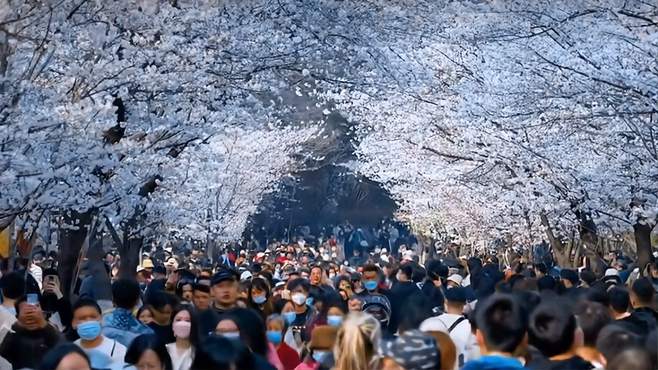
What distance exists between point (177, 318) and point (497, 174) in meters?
18.3

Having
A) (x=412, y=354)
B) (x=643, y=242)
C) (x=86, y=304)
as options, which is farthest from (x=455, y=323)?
(x=643, y=242)

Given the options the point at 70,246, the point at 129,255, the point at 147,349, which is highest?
the point at 129,255

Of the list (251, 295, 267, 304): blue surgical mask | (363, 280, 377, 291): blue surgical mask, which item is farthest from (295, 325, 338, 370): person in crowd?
(363, 280, 377, 291): blue surgical mask

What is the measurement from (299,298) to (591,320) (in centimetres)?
546

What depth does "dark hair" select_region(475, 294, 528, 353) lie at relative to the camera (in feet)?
21.9

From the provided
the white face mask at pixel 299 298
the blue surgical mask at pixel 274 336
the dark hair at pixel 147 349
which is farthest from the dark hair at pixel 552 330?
the white face mask at pixel 299 298

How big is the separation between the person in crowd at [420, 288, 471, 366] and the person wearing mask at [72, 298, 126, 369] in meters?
2.23

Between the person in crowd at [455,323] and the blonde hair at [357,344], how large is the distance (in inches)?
98.7

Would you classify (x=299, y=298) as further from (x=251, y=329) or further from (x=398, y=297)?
(x=251, y=329)

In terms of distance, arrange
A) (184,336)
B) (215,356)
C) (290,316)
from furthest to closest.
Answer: (290,316)
(184,336)
(215,356)

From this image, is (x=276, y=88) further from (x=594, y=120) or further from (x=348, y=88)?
(x=348, y=88)

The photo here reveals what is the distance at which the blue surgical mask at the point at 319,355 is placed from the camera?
295 inches

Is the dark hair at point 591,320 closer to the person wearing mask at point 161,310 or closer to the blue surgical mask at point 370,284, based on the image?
the person wearing mask at point 161,310

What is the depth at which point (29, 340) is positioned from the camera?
9.13 metres
